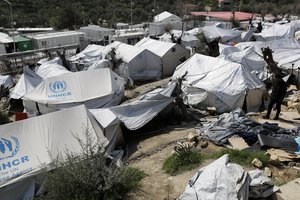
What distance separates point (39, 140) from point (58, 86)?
7.32 m

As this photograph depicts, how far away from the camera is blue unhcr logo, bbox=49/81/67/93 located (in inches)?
650

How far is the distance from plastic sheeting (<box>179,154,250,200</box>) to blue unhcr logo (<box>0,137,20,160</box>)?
5.16m

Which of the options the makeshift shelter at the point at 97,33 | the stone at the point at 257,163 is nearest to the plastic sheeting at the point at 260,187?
the stone at the point at 257,163

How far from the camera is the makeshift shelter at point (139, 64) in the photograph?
899 inches

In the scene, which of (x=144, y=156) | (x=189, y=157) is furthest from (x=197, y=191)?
(x=144, y=156)

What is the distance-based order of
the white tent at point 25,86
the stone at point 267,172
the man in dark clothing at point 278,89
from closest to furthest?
1. the stone at point 267,172
2. the man in dark clothing at point 278,89
3. the white tent at point 25,86

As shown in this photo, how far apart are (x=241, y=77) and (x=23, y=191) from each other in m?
10.9

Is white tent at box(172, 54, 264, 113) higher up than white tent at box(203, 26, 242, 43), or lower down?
lower down

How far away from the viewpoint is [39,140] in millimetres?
9688

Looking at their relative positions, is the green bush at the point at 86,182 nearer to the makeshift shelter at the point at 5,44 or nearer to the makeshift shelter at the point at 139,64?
the makeshift shelter at the point at 139,64

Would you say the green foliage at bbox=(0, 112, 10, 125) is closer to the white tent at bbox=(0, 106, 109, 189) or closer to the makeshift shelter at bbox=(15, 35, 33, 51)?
the white tent at bbox=(0, 106, 109, 189)

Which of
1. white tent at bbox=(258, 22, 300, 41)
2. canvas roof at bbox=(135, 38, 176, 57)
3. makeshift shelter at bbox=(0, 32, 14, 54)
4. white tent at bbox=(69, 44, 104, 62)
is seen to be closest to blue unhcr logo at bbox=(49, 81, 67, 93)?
white tent at bbox=(69, 44, 104, 62)

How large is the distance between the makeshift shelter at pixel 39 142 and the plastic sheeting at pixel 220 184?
338 cm

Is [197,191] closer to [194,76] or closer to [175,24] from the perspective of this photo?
[194,76]
